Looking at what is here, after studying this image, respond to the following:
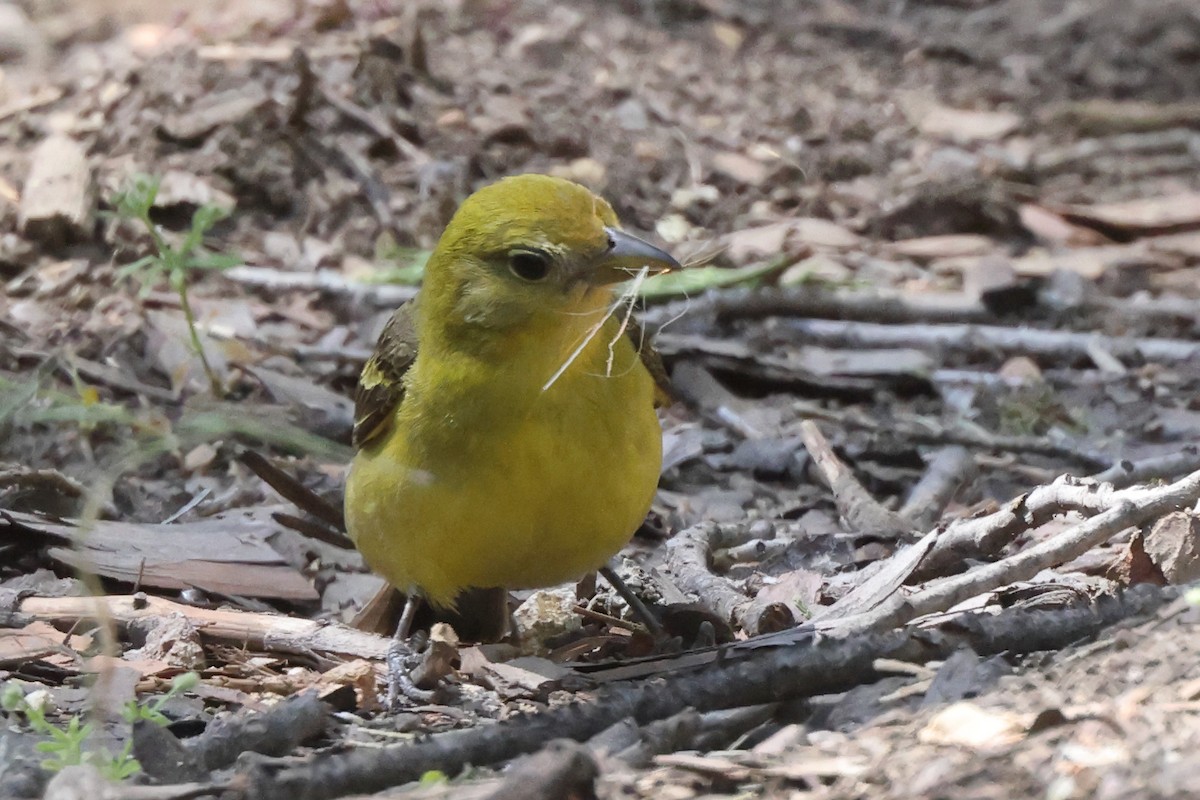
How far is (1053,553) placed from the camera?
4223 millimetres

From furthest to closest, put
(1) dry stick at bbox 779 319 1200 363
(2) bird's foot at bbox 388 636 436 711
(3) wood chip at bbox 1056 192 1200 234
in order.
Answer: (3) wood chip at bbox 1056 192 1200 234
(1) dry stick at bbox 779 319 1200 363
(2) bird's foot at bbox 388 636 436 711

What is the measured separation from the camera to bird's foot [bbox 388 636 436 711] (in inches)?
167

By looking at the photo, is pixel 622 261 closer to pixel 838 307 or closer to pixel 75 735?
pixel 75 735

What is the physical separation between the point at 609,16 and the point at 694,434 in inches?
223

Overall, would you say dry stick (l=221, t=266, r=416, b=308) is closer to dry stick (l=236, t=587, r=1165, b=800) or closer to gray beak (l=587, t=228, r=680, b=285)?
gray beak (l=587, t=228, r=680, b=285)

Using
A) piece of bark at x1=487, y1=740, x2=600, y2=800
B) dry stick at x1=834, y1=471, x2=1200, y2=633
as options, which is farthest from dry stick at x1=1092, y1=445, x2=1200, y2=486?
piece of bark at x1=487, y1=740, x2=600, y2=800

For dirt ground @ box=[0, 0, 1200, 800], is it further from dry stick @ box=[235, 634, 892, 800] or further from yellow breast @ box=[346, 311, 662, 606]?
yellow breast @ box=[346, 311, 662, 606]

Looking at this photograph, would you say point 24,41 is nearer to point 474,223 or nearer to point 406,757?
point 474,223

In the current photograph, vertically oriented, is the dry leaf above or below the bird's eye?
below

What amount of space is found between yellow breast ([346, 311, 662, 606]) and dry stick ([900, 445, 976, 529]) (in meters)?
1.48

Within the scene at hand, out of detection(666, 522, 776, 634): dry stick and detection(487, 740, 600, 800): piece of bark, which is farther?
detection(666, 522, 776, 634): dry stick

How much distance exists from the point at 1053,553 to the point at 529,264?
176 centimetres

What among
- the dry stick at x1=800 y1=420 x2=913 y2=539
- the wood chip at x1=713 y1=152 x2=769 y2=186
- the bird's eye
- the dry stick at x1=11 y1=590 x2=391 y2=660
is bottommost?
the dry stick at x1=800 y1=420 x2=913 y2=539

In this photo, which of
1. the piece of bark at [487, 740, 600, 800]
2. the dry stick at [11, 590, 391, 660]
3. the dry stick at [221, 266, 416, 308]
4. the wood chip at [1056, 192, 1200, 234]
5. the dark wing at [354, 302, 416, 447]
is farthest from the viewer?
the wood chip at [1056, 192, 1200, 234]
